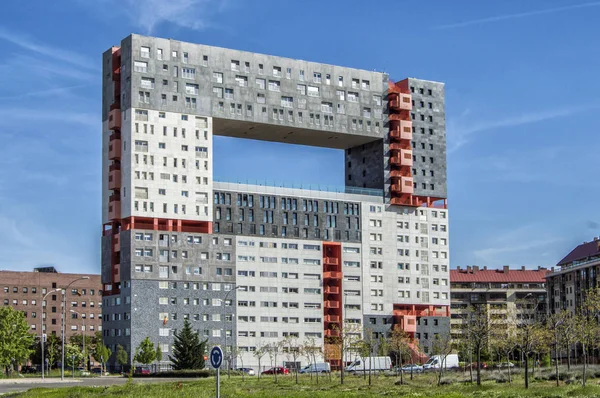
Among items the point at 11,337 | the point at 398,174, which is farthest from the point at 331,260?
the point at 11,337

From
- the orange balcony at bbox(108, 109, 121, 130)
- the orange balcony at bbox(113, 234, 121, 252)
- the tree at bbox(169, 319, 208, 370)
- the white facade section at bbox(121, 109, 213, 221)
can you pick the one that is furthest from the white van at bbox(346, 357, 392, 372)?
the orange balcony at bbox(108, 109, 121, 130)

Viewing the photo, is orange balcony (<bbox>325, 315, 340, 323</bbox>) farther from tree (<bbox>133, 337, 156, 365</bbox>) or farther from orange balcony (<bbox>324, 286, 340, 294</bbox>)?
tree (<bbox>133, 337, 156, 365</bbox>)

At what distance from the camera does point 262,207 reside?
163 metres

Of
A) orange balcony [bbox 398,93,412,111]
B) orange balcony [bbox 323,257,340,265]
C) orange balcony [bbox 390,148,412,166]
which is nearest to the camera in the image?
orange balcony [bbox 323,257,340,265]

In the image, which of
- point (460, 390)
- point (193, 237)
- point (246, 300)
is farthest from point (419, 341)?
point (460, 390)

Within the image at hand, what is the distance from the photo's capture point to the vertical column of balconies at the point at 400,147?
17100 centimetres

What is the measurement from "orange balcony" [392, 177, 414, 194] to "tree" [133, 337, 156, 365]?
51625 millimetres

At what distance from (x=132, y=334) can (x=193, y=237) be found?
18.0m

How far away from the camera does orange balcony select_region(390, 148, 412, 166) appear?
170 metres

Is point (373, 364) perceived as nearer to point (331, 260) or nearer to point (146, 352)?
point (331, 260)

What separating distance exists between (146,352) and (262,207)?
32.4 metres

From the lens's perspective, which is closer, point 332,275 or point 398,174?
point 332,275

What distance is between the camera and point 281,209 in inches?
6481

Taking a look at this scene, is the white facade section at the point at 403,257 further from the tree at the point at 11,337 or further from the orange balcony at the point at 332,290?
the tree at the point at 11,337
